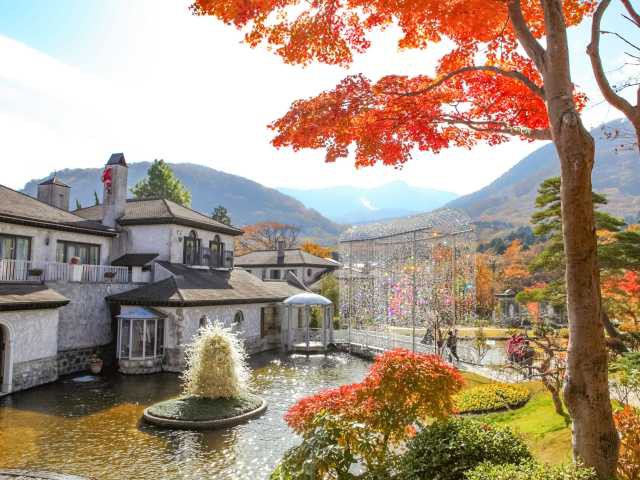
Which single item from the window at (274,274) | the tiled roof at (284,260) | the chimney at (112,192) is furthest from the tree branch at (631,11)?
the window at (274,274)

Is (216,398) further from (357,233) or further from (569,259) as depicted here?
(357,233)

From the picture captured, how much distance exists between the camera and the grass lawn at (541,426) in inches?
349

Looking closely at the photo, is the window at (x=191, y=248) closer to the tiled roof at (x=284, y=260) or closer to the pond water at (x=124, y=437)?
the pond water at (x=124, y=437)

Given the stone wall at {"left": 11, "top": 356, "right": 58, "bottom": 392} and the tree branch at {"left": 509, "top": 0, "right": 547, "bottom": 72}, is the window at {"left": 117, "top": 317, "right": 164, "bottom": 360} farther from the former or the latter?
the tree branch at {"left": 509, "top": 0, "right": 547, "bottom": 72}

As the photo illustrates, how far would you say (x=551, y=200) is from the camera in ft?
72.3

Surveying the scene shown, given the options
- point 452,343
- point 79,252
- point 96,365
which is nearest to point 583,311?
point 452,343

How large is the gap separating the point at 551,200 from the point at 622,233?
4411 mm

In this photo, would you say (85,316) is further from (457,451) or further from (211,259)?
(457,451)

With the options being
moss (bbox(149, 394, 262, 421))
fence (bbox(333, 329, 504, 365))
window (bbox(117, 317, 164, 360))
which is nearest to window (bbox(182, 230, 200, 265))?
window (bbox(117, 317, 164, 360))

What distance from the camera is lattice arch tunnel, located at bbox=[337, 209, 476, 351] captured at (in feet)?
66.9

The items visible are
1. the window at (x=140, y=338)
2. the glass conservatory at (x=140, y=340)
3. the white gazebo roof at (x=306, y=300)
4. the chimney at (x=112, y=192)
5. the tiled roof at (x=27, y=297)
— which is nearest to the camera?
the tiled roof at (x=27, y=297)

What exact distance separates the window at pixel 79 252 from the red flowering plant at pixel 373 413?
19187 millimetres

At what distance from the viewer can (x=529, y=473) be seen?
554 cm

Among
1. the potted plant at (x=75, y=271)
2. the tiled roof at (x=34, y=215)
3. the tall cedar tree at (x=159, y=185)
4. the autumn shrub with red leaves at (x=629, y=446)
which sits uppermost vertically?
the tall cedar tree at (x=159, y=185)
